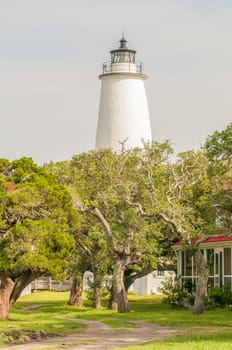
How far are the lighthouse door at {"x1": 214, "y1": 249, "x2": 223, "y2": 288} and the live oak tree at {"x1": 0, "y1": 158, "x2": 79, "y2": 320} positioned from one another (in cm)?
1180

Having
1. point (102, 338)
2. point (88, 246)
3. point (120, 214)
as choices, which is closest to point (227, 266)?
point (120, 214)

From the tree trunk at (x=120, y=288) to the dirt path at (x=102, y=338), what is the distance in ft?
24.3

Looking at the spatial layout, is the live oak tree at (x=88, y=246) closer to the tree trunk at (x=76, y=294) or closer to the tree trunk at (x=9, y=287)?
the tree trunk at (x=76, y=294)

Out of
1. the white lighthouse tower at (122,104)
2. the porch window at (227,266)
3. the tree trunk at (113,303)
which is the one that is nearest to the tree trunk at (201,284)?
the porch window at (227,266)

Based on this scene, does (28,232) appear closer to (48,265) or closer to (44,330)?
(48,265)

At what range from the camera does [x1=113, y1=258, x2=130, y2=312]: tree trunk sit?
132ft

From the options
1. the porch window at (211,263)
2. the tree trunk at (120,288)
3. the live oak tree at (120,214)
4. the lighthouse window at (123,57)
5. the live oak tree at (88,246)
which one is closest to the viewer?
the tree trunk at (120,288)

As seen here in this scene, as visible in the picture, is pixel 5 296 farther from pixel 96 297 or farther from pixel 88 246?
pixel 96 297

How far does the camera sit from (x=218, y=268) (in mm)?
44812

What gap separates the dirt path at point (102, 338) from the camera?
24125 mm

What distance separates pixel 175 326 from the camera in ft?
103

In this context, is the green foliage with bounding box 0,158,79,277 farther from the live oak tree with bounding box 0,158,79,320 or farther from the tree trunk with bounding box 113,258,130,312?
the tree trunk with bounding box 113,258,130,312

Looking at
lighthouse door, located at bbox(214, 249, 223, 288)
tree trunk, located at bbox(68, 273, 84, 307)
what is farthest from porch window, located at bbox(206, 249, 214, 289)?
tree trunk, located at bbox(68, 273, 84, 307)

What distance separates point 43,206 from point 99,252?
9.46 metres
